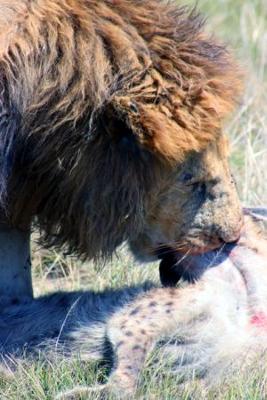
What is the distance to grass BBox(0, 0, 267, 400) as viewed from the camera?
376cm

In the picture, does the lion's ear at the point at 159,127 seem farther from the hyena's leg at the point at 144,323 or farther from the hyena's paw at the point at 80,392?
the hyena's paw at the point at 80,392

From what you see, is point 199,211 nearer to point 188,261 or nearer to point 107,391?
point 188,261

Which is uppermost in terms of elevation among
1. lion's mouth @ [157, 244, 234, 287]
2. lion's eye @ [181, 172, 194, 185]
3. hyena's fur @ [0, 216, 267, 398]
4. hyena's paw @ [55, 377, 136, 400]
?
lion's eye @ [181, 172, 194, 185]

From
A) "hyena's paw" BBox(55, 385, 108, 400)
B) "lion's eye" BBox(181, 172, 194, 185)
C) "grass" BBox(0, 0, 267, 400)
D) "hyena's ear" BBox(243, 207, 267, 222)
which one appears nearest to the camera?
"hyena's paw" BBox(55, 385, 108, 400)

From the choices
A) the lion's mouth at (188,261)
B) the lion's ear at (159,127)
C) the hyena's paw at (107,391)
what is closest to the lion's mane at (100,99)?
the lion's ear at (159,127)

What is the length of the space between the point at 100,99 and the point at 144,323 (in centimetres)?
75

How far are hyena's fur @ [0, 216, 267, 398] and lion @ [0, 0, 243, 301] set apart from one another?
14 cm

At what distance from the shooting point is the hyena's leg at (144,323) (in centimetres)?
370

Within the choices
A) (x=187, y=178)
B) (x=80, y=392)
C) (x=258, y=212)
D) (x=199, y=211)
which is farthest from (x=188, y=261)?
(x=80, y=392)

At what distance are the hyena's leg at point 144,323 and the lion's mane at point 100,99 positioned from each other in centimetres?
31

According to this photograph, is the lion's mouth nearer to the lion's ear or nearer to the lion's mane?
the lion's mane

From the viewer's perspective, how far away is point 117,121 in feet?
12.6

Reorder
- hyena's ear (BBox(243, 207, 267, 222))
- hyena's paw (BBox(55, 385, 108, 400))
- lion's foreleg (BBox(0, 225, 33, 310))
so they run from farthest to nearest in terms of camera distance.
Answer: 1. lion's foreleg (BBox(0, 225, 33, 310))
2. hyena's ear (BBox(243, 207, 267, 222))
3. hyena's paw (BBox(55, 385, 108, 400))

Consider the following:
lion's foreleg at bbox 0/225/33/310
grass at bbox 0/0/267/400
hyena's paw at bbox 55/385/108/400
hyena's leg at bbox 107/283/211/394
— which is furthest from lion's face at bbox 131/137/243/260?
hyena's paw at bbox 55/385/108/400
